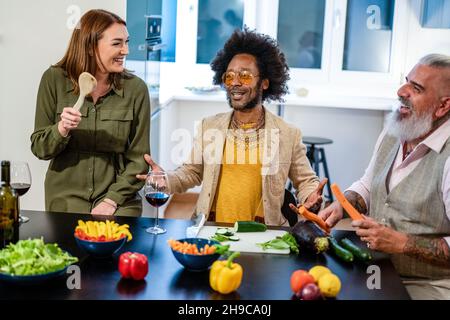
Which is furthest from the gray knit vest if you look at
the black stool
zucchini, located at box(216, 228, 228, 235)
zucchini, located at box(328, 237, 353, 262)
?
the black stool

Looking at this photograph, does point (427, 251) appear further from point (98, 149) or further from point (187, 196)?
point (187, 196)

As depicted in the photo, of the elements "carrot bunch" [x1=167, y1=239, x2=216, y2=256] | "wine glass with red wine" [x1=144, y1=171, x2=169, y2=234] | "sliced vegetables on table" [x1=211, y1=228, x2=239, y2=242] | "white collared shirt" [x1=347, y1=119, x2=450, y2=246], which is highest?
"white collared shirt" [x1=347, y1=119, x2=450, y2=246]

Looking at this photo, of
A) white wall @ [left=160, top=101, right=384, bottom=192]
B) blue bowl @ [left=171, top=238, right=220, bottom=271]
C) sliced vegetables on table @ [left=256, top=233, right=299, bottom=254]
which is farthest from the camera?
white wall @ [left=160, top=101, right=384, bottom=192]

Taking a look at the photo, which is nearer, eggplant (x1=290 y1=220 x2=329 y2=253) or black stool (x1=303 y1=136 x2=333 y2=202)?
eggplant (x1=290 y1=220 x2=329 y2=253)

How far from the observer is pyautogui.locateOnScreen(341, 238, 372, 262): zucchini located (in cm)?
204

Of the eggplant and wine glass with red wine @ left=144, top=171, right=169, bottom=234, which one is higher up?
wine glass with red wine @ left=144, top=171, right=169, bottom=234

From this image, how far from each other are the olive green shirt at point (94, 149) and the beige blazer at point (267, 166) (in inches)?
8.7

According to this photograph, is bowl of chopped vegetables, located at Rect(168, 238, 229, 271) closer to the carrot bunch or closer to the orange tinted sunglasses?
the carrot bunch

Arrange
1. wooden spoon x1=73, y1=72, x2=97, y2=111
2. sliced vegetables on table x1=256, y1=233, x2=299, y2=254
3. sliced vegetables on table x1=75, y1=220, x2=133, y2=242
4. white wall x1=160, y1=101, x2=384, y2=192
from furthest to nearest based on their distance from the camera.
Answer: white wall x1=160, y1=101, x2=384, y2=192 < wooden spoon x1=73, y1=72, x2=97, y2=111 < sliced vegetables on table x1=256, y1=233, x2=299, y2=254 < sliced vegetables on table x1=75, y1=220, x2=133, y2=242

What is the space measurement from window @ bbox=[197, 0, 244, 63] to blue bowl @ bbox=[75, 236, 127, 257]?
425cm

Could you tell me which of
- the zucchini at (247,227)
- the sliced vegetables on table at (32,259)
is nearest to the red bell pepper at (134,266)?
the sliced vegetables on table at (32,259)

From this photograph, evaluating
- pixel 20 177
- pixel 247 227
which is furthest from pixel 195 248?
pixel 20 177

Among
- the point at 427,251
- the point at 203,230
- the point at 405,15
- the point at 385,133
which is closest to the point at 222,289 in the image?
the point at 203,230

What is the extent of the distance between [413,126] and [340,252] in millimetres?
705
